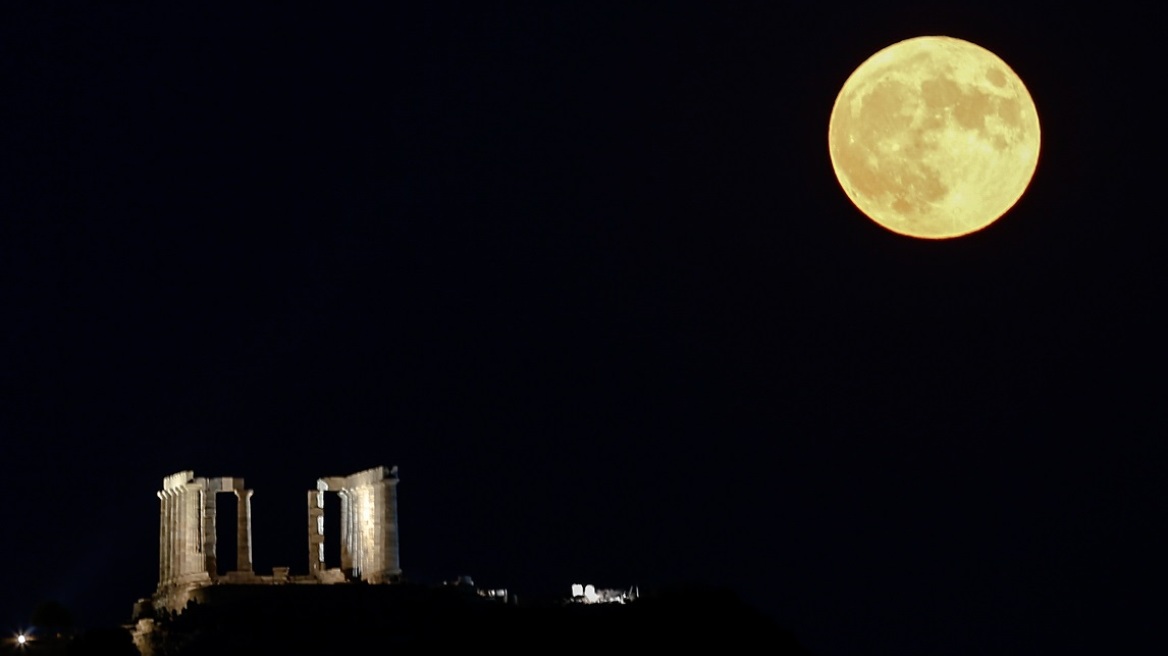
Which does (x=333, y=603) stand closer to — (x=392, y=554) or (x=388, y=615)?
(x=388, y=615)

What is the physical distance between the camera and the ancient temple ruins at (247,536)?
109688 mm

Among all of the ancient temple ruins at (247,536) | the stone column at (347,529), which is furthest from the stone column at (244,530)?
the stone column at (347,529)

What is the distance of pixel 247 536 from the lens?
368 ft

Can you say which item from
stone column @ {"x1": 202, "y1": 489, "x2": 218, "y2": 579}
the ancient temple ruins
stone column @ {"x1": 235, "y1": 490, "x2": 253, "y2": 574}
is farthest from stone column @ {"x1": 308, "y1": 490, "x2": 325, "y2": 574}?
stone column @ {"x1": 202, "y1": 489, "x2": 218, "y2": 579}

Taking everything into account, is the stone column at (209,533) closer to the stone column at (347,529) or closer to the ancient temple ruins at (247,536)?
the ancient temple ruins at (247,536)

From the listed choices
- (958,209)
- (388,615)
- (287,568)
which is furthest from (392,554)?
(958,209)

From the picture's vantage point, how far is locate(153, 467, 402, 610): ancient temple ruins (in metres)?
110

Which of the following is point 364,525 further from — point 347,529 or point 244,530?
point 244,530

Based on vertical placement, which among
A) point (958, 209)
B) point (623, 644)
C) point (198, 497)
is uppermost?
point (958, 209)

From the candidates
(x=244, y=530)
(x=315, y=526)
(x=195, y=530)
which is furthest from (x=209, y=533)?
(x=315, y=526)

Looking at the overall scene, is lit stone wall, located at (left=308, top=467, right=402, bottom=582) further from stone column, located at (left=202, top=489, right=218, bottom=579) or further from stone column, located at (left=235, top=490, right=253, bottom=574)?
stone column, located at (left=202, top=489, right=218, bottom=579)

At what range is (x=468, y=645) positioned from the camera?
9581 centimetres

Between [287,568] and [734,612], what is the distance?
2073 centimetres

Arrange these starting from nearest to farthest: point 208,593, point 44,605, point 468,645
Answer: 1. point 468,645
2. point 208,593
3. point 44,605
